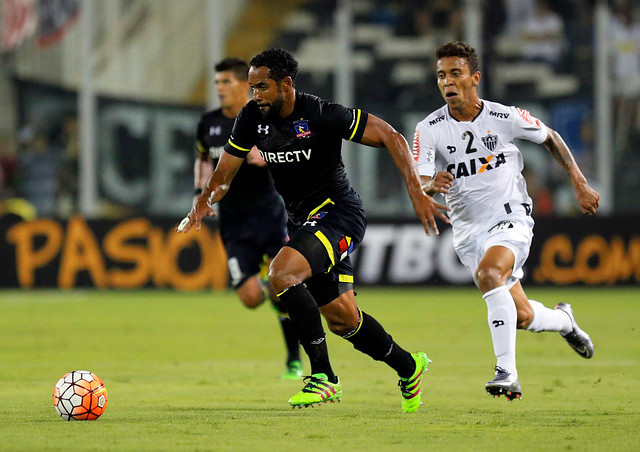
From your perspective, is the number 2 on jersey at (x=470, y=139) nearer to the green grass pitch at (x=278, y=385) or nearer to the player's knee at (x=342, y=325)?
the player's knee at (x=342, y=325)

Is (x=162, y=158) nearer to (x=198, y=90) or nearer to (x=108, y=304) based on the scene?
(x=198, y=90)

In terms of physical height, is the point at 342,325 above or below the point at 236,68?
below

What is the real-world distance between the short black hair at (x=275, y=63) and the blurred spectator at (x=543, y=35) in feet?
52.6

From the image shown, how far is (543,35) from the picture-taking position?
72.2ft

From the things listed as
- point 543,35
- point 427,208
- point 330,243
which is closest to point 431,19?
point 543,35

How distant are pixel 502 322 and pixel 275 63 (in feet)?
6.86

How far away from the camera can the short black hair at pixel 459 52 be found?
708 centimetres

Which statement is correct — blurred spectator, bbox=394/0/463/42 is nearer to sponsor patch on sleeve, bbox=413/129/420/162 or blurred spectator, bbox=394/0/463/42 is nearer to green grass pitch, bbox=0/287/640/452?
green grass pitch, bbox=0/287/640/452

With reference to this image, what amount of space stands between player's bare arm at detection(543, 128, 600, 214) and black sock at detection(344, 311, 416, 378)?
1531 mm

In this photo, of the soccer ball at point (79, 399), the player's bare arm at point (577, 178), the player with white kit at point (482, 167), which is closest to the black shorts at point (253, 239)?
the player with white kit at point (482, 167)

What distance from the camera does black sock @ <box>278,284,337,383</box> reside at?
6.48 metres

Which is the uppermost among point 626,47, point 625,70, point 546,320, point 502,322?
A: point 626,47

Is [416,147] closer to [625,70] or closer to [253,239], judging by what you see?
[253,239]

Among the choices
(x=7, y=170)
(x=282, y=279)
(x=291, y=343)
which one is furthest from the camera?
(x=7, y=170)
